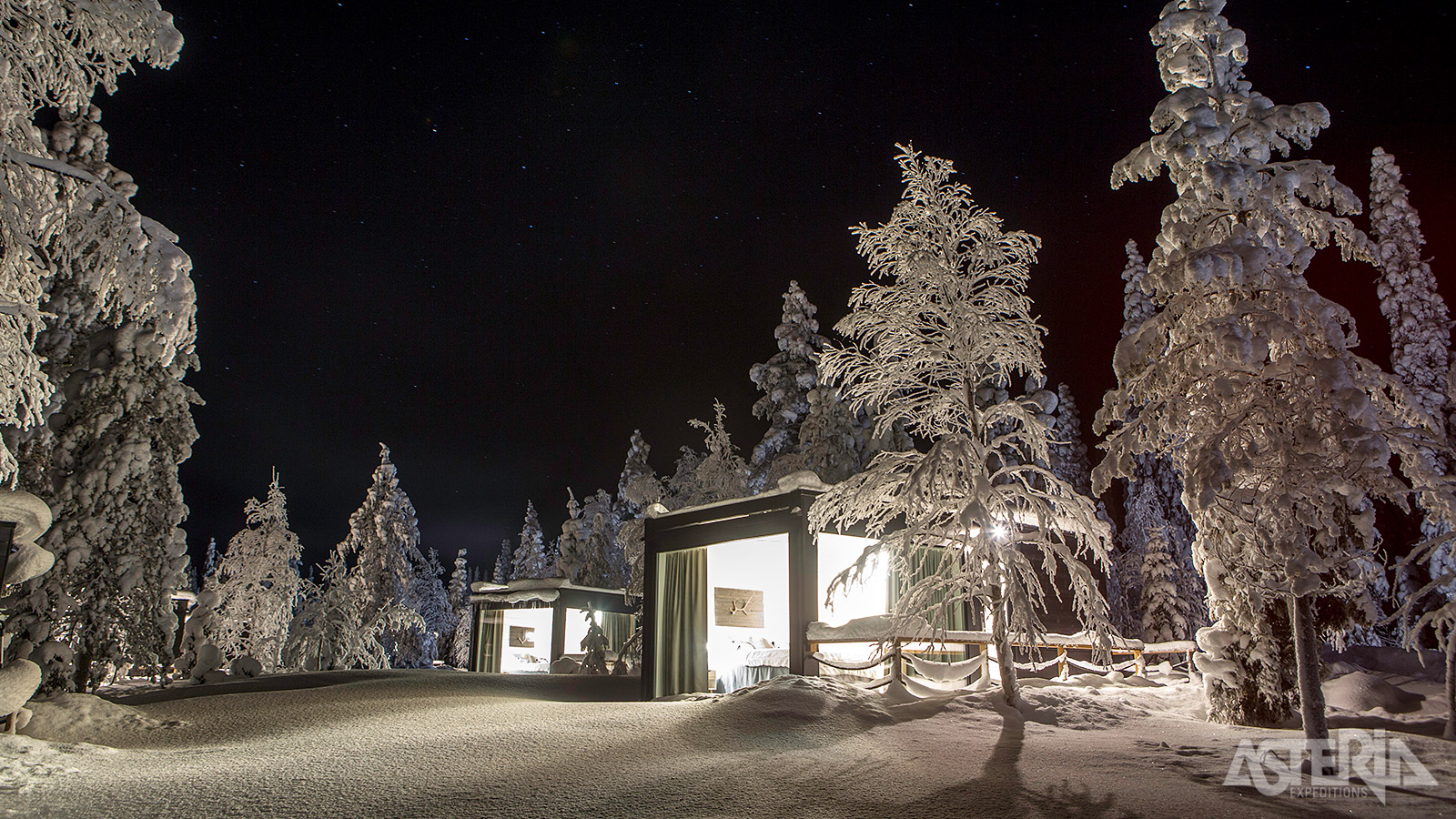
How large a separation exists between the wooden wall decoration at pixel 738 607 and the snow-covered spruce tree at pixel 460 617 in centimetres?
3254

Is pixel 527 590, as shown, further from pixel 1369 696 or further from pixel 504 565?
pixel 504 565

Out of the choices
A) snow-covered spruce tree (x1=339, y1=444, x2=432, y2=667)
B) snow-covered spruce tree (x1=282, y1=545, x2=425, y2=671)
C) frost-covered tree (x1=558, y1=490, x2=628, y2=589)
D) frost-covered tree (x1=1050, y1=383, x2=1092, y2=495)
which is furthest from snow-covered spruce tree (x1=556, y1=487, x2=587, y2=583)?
frost-covered tree (x1=1050, y1=383, x2=1092, y2=495)

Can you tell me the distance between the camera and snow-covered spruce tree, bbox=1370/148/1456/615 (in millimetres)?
21375

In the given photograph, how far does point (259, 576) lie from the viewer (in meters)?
25.1

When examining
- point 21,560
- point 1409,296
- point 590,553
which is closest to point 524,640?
point 590,553

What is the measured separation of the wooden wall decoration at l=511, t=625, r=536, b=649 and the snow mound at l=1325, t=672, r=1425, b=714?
2224 centimetres

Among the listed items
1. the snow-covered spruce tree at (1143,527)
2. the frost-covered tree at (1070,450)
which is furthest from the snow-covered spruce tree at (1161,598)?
the frost-covered tree at (1070,450)

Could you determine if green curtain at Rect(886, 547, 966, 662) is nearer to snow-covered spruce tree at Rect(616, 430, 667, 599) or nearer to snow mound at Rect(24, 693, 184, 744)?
snow-covered spruce tree at Rect(616, 430, 667, 599)

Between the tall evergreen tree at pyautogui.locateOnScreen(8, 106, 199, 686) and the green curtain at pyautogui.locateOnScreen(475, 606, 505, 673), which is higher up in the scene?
the tall evergreen tree at pyautogui.locateOnScreen(8, 106, 199, 686)

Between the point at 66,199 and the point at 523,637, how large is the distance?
22176mm

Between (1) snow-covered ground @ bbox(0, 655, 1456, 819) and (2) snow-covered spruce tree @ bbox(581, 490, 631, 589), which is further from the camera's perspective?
(2) snow-covered spruce tree @ bbox(581, 490, 631, 589)

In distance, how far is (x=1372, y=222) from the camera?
73.5 feet

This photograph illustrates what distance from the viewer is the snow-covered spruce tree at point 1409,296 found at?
21.4 m

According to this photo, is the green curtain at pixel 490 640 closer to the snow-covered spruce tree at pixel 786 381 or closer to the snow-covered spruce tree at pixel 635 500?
the snow-covered spruce tree at pixel 635 500
